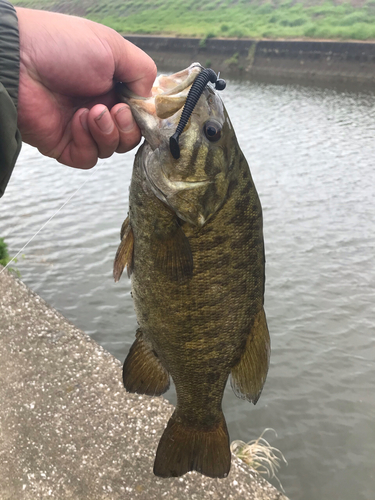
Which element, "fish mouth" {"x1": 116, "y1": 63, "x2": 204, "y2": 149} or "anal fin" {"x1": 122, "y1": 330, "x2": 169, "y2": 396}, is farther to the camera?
"anal fin" {"x1": 122, "y1": 330, "x2": 169, "y2": 396}

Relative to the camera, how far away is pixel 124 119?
1864 millimetres

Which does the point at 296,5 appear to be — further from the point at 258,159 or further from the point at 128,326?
the point at 128,326

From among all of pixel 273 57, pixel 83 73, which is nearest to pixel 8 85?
pixel 83 73

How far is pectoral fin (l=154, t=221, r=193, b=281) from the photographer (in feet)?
5.96

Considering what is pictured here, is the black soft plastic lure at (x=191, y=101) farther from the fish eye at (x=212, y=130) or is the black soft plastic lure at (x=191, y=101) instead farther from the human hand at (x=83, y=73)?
the human hand at (x=83, y=73)

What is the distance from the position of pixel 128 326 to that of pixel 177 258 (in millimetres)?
4822

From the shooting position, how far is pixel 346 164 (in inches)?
462

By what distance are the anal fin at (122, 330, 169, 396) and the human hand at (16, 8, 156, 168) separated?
959 mm

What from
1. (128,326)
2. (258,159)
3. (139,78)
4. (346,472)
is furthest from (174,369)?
(258,159)

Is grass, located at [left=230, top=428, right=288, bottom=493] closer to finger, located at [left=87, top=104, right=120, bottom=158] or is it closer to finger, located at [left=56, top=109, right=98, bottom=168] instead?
finger, located at [left=56, top=109, right=98, bottom=168]

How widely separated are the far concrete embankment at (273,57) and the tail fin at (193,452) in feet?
77.2

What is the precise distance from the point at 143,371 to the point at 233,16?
117 feet

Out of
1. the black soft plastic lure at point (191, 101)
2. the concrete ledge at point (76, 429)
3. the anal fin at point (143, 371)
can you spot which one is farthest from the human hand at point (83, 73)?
the concrete ledge at point (76, 429)

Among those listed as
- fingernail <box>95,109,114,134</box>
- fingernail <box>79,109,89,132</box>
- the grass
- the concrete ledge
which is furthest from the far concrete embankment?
fingernail <box>95,109,114,134</box>
